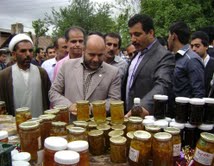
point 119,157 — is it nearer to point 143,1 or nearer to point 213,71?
Result: point 213,71

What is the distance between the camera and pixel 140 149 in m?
1.58

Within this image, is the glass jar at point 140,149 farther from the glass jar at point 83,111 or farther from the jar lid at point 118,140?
the glass jar at point 83,111

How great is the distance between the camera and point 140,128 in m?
1.88

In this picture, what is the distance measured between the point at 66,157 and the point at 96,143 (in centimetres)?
52

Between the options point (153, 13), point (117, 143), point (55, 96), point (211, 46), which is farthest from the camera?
point (153, 13)

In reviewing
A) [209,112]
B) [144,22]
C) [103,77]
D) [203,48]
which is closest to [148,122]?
[209,112]

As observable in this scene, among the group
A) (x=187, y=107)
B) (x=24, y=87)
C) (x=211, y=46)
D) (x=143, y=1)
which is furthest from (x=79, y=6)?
(x=187, y=107)

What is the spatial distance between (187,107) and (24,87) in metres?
2.10

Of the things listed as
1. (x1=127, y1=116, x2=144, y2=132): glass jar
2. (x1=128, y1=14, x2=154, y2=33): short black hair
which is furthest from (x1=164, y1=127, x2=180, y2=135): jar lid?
(x1=128, y1=14, x2=154, y2=33): short black hair

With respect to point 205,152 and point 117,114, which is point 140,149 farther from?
point 117,114

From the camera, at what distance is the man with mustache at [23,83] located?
327cm

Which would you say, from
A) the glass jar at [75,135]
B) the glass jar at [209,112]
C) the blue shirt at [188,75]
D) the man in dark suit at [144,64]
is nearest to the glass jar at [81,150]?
the glass jar at [75,135]

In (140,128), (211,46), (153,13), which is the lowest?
(140,128)

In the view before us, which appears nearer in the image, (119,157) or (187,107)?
(119,157)
